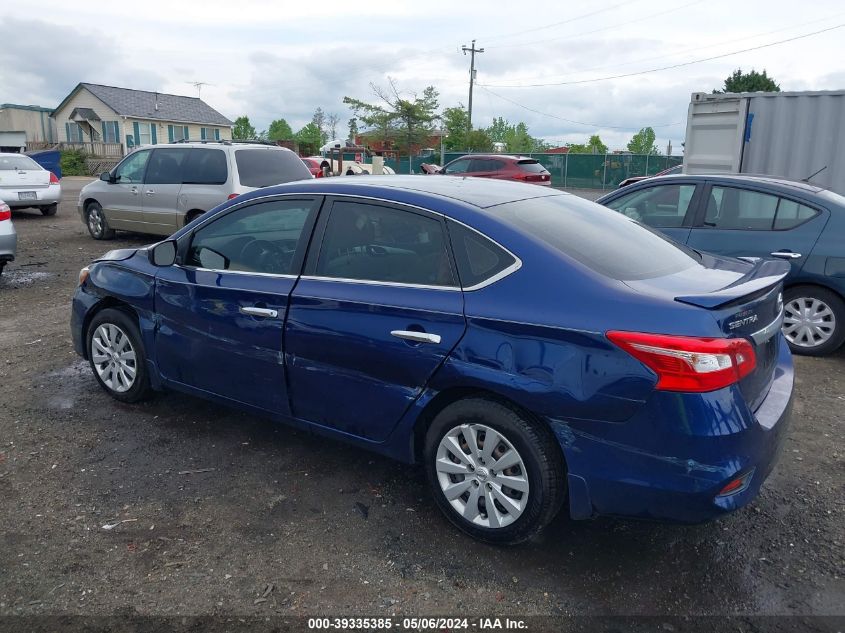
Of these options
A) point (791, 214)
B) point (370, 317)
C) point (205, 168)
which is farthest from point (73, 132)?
point (370, 317)

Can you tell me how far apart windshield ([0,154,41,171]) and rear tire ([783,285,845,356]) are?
619 inches

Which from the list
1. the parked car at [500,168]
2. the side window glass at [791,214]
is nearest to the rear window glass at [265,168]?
the side window glass at [791,214]

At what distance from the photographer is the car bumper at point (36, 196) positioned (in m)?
15.2

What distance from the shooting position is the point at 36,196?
620 inches

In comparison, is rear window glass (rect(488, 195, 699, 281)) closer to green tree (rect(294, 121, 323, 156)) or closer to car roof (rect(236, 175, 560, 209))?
car roof (rect(236, 175, 560, 209))

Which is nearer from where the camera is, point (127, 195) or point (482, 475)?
point (482, 475)

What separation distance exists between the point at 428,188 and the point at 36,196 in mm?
15126

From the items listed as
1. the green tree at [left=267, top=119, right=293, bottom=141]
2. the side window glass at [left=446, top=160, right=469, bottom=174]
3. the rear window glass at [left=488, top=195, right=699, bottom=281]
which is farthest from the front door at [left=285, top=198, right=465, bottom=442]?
the green tree at [left=267, top=119, right=293, bottom=141]

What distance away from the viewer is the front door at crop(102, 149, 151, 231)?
11.7m

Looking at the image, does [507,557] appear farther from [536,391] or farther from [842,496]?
[842,496]

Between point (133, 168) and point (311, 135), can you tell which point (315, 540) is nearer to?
point (133, 168)

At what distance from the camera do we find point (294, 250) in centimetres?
381

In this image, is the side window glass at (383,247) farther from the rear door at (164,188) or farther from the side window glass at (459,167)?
the side window glass at (459,167)

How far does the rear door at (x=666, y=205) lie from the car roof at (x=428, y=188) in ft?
9.58
